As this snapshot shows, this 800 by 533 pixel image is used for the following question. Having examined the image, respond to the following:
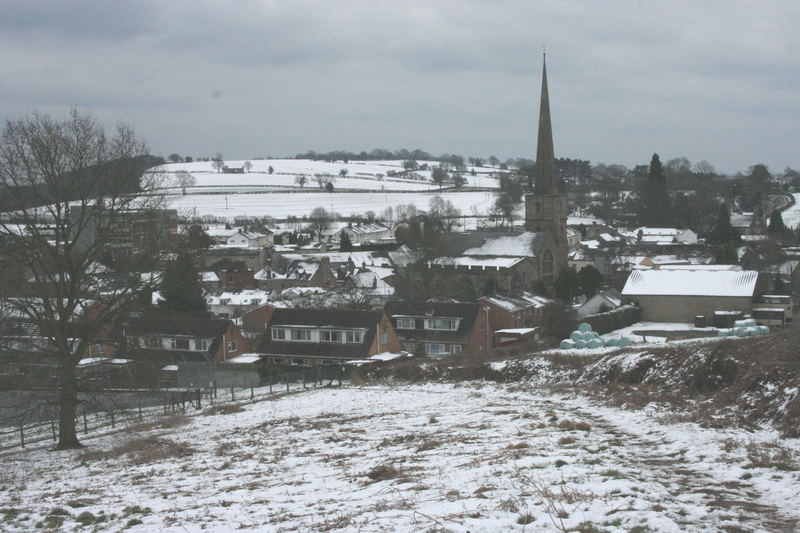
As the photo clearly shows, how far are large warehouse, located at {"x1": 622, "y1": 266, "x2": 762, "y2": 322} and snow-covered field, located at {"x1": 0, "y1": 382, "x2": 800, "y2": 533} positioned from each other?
3637 centimetres

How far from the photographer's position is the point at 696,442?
10914mm

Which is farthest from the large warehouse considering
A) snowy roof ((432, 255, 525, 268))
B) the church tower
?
the church tower

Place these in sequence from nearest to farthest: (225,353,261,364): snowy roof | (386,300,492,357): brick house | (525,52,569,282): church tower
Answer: (225,353,261,364): snowy roof, (386,300,492,357): brick house, (525,52,569,282): church tower

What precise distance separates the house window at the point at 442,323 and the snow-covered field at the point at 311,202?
11232cm

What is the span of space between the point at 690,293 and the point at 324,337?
88.3ft

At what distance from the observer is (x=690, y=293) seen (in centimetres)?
5053

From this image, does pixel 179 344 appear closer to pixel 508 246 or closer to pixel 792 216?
pixel 508 246

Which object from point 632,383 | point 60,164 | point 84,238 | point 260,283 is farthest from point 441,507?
point 260,283

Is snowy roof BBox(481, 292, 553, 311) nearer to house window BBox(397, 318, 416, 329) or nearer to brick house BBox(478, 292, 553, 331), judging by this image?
brick house BBox(478, 292, 553, 331)

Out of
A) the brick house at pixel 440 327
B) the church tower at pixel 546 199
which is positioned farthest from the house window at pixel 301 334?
the church tower at pixel 546 199

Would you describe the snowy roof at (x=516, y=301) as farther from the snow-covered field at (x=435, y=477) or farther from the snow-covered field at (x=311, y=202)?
the snow-covered field at (x=311, y=202)

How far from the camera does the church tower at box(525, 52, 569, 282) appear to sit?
8081 cm

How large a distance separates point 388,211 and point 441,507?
5562 inches

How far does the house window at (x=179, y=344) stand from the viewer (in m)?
39.3
